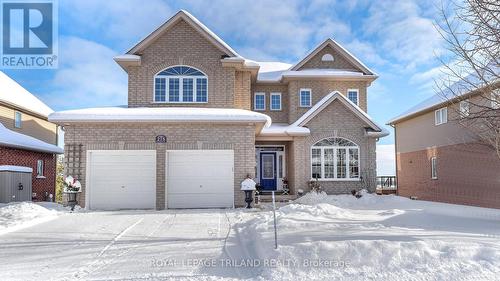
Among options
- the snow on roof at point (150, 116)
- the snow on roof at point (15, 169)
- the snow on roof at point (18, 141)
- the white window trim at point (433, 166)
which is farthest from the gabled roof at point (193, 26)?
the white window trim at point (433, 166)

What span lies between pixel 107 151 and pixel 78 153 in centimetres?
103

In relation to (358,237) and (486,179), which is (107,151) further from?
(486,179)

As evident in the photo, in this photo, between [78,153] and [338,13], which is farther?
[338,13]

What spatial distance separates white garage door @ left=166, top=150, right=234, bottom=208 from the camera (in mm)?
15461

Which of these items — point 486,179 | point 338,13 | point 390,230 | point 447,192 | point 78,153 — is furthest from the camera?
point 447,192

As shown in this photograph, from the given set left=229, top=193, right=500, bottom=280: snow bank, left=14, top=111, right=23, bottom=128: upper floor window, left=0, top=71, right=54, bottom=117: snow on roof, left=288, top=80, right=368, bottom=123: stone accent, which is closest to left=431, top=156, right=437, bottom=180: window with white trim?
left=288, top=80, right=368, bottom=123: stone accent

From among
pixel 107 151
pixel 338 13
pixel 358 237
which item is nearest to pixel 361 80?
pixel 338 13

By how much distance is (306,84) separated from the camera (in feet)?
73.7

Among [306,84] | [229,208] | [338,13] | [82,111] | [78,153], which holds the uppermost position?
[338,13]

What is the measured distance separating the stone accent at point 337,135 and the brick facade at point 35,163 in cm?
1415

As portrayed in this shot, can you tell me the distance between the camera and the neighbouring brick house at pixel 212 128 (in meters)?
15.3

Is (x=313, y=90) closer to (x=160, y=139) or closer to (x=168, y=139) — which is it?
(x=168, y=139)

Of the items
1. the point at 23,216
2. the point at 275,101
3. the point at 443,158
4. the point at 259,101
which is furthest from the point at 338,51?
the point at 23,216

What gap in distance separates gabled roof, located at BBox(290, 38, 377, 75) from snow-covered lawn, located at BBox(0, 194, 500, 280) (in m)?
12.2
